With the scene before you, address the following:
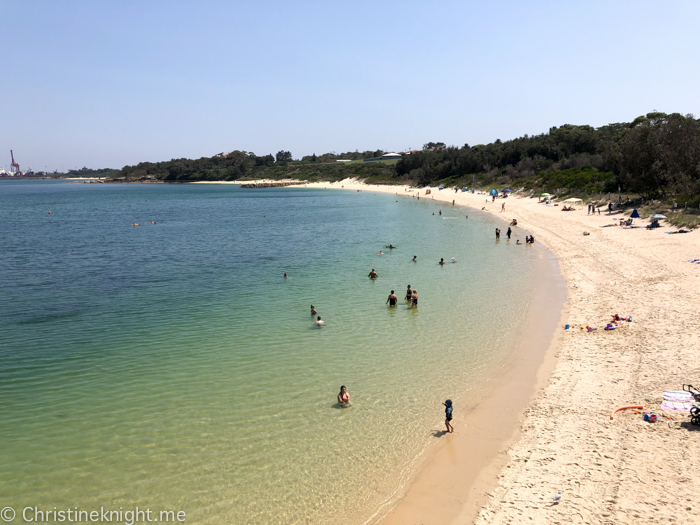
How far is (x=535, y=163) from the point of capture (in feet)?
305

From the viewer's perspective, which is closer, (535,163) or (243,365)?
(243,365)

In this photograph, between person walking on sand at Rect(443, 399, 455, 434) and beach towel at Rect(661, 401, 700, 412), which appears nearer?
beach towel at Rect(661, 401, 700, 412)

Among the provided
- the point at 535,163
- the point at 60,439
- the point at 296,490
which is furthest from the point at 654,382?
the point at 535,163

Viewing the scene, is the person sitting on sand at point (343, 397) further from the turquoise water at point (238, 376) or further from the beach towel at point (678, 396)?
the beach towel at point (678, 396)

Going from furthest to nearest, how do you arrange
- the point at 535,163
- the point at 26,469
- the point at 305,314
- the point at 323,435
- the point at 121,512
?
1. the point at 535,163
2. the point at 305,314
3. the point at 323,435
4. the point at 26,469
5. the point at 121,512

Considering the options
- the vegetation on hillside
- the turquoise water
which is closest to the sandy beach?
the turquoise water

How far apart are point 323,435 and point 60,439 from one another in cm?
739

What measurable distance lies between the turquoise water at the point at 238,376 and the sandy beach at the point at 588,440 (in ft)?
3.91

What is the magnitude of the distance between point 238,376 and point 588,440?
436 inches

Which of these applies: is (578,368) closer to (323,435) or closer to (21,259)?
(323,435)

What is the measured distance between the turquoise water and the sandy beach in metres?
1.19

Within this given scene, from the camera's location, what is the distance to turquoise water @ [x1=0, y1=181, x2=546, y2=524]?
10359mm

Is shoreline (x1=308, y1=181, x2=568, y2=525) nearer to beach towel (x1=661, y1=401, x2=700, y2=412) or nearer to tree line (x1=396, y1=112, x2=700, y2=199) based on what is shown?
beach towel (x1=661, y1=401, x2=700, y2=412)

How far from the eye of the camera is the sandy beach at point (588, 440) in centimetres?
873
